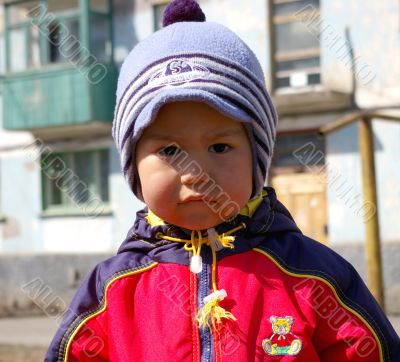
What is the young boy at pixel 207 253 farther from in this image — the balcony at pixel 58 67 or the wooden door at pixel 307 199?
the balcony at pixel 58 67

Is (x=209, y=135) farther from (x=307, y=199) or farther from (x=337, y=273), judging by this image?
(x=307, y=199)

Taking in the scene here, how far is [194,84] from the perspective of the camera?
91.3 inches

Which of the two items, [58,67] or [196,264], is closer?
[196,264]

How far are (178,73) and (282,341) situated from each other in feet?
2.37

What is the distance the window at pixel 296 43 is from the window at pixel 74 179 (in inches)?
142

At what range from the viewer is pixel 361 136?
5273 mm

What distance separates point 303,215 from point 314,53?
2.40 metres

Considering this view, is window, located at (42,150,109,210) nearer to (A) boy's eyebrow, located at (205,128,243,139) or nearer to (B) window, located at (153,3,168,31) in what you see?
(B) window, located at (153,3,168,31)

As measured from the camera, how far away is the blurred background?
41.9 ft

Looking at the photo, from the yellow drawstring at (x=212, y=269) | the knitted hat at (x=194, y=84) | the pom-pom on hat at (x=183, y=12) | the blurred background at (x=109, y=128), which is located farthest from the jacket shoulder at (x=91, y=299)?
the blurred background at (x=109, y=128)

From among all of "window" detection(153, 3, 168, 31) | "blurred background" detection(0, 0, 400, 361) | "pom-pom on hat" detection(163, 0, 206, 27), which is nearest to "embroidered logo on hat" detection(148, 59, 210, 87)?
"pom-pom on hat" detection(163, 0, 206, 27)

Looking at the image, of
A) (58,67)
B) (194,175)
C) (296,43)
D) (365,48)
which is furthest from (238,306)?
(58,67)

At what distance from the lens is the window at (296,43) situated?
13344mm

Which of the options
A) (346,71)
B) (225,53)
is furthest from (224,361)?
(346,71)
